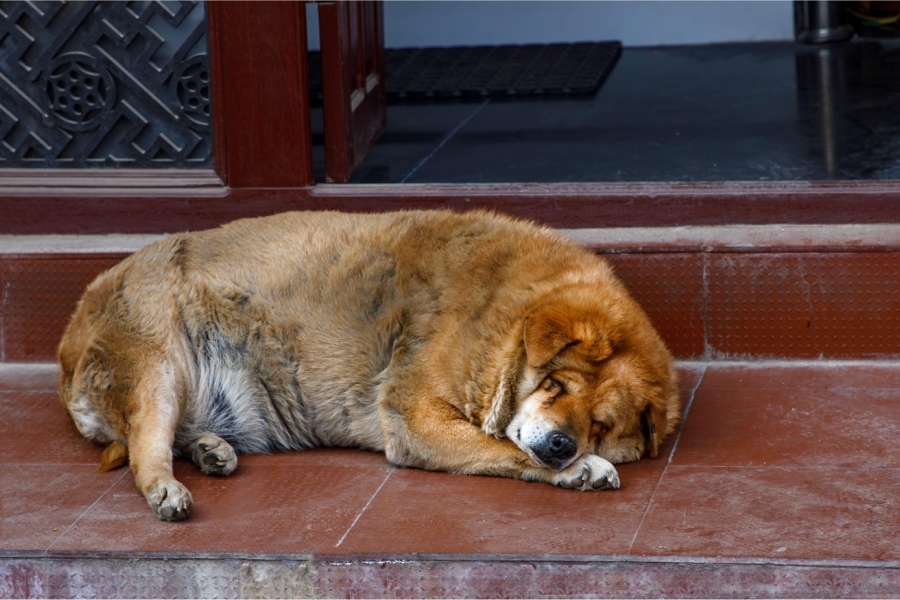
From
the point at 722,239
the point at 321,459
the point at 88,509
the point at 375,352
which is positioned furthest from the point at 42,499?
the point at 722,239

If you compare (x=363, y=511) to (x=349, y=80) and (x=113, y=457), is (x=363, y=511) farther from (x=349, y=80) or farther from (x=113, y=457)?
(x=349, y=80)

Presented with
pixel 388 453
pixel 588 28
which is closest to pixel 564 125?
pixel 588 28

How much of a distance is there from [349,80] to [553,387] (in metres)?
2.61

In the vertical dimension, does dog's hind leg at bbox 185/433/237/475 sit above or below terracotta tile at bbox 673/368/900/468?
above

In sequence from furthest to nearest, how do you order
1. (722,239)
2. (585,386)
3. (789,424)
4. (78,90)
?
(78,90) < (722,239) < (789,424) < (585,386)

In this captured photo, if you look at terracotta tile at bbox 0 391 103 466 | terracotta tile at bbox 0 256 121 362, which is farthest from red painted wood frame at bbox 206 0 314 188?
terracotta tile at bbox 0 391 103 466

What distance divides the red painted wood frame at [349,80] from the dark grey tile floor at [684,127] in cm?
19

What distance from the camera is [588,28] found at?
10.0 metres

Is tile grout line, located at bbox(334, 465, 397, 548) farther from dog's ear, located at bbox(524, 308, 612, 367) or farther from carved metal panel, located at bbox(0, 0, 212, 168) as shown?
carved metal panel, located at bbox(0, 0, 212, 168)

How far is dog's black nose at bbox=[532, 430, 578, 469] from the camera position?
157 inches

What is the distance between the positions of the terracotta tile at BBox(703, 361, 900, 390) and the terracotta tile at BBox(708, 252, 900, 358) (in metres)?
0.06

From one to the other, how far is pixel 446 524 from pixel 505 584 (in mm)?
372

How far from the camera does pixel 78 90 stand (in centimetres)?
580

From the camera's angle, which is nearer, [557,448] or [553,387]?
[557,448]
